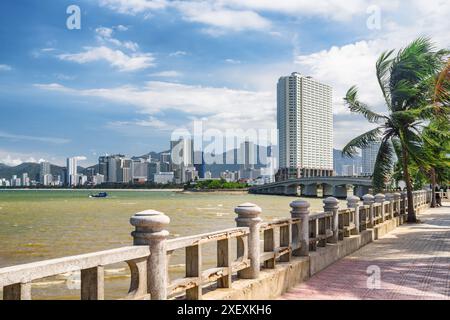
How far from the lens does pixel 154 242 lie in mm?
4836

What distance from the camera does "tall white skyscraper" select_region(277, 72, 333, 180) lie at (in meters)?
56.7

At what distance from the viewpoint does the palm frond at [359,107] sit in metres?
20.5

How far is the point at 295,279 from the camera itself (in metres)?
8.47

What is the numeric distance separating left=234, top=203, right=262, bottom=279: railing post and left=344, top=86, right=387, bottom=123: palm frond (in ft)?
47.2

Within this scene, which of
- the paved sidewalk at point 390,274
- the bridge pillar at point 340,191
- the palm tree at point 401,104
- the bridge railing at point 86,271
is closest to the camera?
the bridge railing at point 86,271

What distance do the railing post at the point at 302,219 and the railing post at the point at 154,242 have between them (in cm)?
465

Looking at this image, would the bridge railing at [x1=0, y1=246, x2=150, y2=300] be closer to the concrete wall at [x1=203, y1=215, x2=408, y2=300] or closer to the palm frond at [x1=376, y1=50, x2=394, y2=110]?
the concrete wall at [x1=203, y1=215, x2=408, y2=300]

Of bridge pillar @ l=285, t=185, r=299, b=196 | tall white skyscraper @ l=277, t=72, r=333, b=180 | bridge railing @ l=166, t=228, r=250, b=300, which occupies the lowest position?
bridge pillar @ l=285, t=185, r=299, b=196

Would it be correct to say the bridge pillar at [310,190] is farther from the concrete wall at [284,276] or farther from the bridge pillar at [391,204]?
the concrete wall at [284,276]

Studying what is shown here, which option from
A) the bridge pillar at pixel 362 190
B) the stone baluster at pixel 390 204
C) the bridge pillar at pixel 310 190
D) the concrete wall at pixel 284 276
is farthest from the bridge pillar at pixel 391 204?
the bridge pillar at pixel 310 190

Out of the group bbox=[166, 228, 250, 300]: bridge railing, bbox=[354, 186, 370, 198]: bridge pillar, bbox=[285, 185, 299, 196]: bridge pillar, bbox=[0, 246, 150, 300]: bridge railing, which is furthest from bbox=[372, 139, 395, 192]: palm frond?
bbox=[285, 185, 299, 196]: bridge pillar
